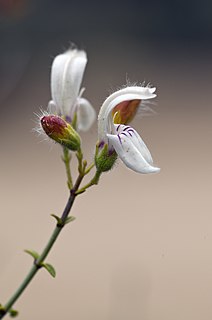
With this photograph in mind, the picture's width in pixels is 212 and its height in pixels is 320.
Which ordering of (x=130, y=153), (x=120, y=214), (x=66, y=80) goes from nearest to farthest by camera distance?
Result: (x=130, y=153), (x=66, y=80), (x=120, y=214)

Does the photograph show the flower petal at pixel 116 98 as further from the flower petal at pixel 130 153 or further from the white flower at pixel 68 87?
the white flower at pixel 68 87

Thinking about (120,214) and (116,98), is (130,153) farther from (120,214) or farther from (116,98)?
(120,214)

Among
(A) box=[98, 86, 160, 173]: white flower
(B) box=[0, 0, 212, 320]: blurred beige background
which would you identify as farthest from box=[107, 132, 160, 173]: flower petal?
(B) box=[0, 0, 212, 320]: blurred beige background

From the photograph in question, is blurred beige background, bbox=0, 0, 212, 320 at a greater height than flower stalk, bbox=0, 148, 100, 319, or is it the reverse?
blurred beige background, bbox=0, 0, 212, 320

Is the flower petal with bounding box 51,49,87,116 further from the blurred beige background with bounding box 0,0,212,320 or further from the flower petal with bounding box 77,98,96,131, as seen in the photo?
the blurred beige background with bounding box 0,0,212,320

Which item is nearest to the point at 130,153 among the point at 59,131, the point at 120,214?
the point at 59,131

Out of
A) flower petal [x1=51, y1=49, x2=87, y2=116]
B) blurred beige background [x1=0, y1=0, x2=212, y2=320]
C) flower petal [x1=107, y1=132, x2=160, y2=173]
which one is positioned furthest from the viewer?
blurred beige background [x1=0, y1=0, x2=212, y2=320]
